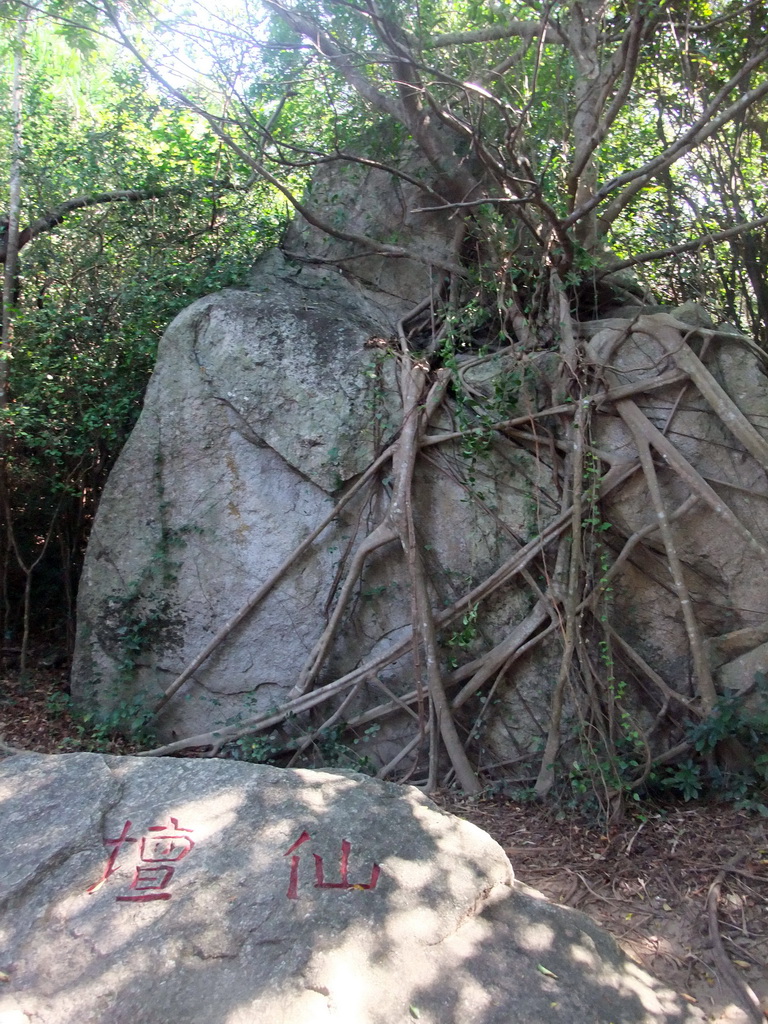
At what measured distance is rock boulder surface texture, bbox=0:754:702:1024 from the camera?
224 centimetres

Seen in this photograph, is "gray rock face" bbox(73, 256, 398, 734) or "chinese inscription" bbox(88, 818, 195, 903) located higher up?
"gray rock face" bbox(73, 256, 398, 734)

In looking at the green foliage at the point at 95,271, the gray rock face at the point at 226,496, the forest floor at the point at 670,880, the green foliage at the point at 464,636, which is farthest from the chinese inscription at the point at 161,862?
the green foliage at the point at 95,271

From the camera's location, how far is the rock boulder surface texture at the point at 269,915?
2.24 m

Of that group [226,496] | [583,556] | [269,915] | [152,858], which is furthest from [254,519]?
[269,915]

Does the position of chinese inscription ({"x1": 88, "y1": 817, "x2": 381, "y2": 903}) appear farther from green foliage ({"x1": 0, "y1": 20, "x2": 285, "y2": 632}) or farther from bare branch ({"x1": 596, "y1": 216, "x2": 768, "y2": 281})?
bare branch ({"x1": 596, "y1": 216, "x2": 768, "y2": 281})

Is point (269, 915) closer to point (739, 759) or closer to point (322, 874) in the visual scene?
point (322, 874)

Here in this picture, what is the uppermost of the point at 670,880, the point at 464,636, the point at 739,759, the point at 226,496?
the point at 226,496

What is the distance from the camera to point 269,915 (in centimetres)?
247

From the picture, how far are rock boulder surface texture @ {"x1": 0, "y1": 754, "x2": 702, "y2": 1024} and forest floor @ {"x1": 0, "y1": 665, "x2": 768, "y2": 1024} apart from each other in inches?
13.8

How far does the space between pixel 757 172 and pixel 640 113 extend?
0.99 m

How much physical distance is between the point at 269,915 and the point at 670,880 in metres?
1.80

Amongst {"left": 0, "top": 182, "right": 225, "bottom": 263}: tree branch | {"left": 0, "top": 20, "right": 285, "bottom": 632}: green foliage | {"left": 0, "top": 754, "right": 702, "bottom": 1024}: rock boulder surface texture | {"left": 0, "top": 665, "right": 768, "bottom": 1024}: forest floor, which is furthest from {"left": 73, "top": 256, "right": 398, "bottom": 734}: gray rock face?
{"left": 0, "top": 754, "right": 702, "bottom": 1024}: rock boulder surface texture

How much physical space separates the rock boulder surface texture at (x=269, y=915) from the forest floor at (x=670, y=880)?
0.35 m

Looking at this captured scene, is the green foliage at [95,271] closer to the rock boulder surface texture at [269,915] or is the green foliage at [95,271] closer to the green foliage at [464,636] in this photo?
the green foliage at [464,636]
